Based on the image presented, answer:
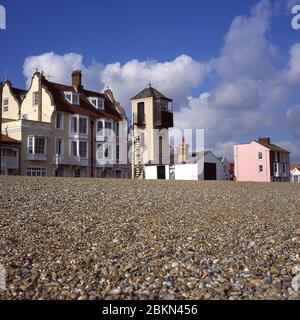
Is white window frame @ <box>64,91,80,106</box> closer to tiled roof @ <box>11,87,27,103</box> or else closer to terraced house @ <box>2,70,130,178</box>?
terraced house @ <box>2,70,130,178</box>

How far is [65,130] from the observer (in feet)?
134

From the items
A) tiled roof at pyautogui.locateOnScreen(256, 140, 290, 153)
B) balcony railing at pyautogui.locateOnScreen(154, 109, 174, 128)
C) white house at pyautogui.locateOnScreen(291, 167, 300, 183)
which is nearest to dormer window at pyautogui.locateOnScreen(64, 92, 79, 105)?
balcony railing at pyautogui.locateOnScreen(154, 109, 174, 128)

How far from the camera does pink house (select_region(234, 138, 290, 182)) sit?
59625 millimetres

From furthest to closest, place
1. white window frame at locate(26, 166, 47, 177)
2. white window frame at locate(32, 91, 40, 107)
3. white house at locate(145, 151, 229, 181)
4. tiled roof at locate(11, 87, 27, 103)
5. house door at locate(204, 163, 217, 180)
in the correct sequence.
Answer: tiled roof at locate(11, 87, 27, 103) < house door at locate(204, 163, 217, 180) < white window frame at locate(32, 91, 40, 107) < white house at locate(145, 151, 229, 181) < white window frame at locate(26, 166, 47, 177)

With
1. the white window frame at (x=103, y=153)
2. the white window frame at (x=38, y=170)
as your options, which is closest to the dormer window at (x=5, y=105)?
the white window frame at (x=38, y=170)

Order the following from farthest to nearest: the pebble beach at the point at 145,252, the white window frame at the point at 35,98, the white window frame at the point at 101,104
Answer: the white window frame at the point at 101,104
the white window frame at the point at 35,98
the pebble beach at the point at 145,252

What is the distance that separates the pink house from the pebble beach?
49777 millimetres

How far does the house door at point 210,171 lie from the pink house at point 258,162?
14835 millimetres

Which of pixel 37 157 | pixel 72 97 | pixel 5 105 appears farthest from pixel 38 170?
pixel 5 105

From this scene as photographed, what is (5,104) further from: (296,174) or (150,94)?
(296,174)

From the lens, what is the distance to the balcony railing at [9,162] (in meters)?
34.9

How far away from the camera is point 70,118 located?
136ft

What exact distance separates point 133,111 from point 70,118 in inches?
313

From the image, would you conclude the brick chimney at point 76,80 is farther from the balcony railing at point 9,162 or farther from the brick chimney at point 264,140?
the brick chimney at point 264,140
